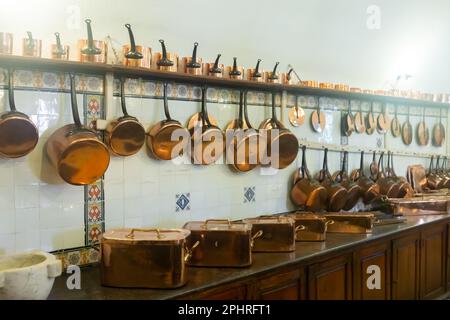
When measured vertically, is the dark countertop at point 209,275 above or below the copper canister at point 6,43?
below

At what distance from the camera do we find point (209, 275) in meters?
2.00

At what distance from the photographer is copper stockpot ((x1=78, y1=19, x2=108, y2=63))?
2033 mm

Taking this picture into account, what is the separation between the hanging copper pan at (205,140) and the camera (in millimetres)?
2523

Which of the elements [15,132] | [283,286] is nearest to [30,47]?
[15,132]

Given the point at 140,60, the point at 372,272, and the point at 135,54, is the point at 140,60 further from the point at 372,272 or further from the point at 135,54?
the point at 372,272

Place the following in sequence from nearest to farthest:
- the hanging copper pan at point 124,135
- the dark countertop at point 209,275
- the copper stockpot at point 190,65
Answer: the dark countertop at point 209,275, the hanging copper pan at point 124,135, the copper stockpot at point 190,65

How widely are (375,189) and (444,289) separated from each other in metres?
0.81

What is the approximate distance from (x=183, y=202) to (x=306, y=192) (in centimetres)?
91

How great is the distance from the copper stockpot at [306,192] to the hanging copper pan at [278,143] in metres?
0.23

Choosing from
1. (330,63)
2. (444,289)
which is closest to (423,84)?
(330,63)

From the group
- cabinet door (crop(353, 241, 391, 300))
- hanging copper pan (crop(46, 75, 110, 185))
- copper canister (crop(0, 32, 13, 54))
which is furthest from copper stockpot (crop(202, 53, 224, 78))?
cabinet door (crop(353, 241, 391, 300))

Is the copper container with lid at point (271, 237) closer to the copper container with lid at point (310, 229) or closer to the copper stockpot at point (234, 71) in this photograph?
the copper container with lid at point (310, 229)

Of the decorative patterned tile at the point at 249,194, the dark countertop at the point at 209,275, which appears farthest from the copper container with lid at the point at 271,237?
the decorative patterned tile at the point at 249,194

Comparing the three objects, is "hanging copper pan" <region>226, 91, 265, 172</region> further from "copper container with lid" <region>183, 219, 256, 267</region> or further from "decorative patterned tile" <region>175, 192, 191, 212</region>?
"copper container with lid" <region>183, 219, 256, 267</region>
